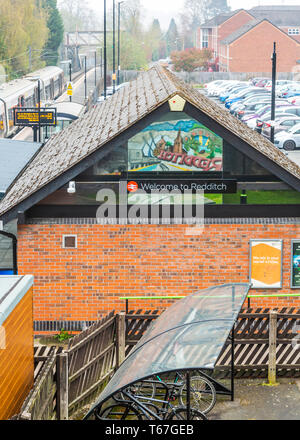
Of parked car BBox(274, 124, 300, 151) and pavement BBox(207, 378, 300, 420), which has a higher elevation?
parked car BBox(274, 124, 300, 151)

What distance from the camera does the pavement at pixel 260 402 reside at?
886 centimetres

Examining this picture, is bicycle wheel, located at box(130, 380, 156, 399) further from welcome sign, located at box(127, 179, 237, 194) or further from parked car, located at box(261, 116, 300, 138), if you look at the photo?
parked car, located at box(261, 116, 300, 138)

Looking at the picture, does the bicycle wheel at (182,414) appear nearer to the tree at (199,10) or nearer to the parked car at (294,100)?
the parked car at (294,100)

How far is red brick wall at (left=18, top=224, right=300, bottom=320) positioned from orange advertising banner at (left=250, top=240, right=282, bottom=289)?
0.10 metres

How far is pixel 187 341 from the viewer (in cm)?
711

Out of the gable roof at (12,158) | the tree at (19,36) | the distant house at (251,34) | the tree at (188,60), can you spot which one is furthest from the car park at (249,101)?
the tree at (188,60)

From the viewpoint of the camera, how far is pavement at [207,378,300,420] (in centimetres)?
886

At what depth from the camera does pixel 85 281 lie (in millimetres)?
12766

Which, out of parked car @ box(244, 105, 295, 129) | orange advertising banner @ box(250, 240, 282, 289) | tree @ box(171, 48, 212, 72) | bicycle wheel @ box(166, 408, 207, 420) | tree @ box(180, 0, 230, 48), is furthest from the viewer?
tree @ box(180, 0, 230, 48)

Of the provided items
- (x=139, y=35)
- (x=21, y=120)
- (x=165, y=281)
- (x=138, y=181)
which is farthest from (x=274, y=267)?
(x=139, y=35)

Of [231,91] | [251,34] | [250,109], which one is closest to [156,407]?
[250,109]

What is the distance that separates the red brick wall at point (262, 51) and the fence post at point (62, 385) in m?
89.0

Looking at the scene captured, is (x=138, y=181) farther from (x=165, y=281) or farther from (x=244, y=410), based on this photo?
(x=244, y=410)

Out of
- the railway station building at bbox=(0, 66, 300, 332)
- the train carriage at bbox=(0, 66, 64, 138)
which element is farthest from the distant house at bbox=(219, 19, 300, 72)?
the railway station building at bbox=(0, 66, 300, 332)
